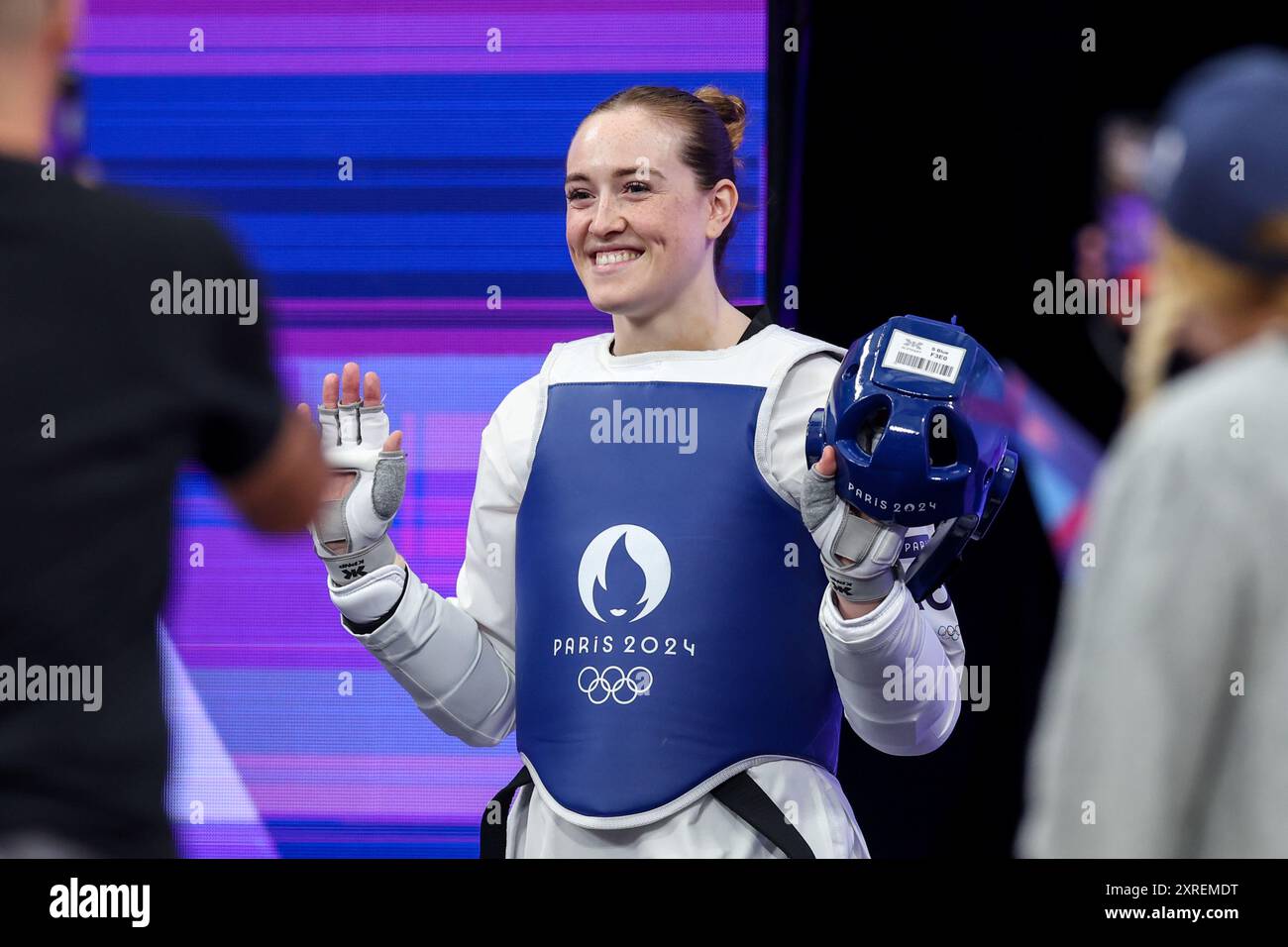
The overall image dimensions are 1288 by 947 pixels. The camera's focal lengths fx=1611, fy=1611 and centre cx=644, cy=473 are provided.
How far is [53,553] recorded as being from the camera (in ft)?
4.05

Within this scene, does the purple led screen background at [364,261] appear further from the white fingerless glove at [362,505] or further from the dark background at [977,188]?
the white fingerless glove at [362,505]

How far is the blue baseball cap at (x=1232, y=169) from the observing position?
4.08ft

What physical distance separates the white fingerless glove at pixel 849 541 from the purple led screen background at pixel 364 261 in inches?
26.5

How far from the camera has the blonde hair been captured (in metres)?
1.26

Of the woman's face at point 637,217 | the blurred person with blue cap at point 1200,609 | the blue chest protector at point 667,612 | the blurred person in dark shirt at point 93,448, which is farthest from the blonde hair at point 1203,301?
the woman's face at point 637,217

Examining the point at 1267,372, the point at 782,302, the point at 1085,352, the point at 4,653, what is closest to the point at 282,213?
the point at 782,302

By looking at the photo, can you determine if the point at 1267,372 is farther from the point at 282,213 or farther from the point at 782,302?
the point at 282,213

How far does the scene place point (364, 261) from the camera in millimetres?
2883

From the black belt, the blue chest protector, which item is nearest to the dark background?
the blue chest protector

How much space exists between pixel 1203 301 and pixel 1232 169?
0.34 feet

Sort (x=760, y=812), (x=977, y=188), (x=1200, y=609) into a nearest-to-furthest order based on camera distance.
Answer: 1. (x=1200, y=609)
2. (x=760, y=812)
3. (x=977, y=188)

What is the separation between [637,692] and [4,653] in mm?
1171

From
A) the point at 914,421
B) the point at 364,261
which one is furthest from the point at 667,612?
the point at 364,261

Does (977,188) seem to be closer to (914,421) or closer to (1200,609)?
(914,421)
